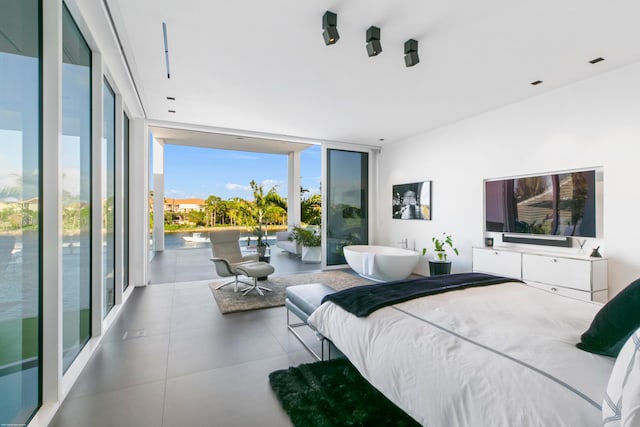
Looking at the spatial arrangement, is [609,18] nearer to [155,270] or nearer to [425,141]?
[425,141]

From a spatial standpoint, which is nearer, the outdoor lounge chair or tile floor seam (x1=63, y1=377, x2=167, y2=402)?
tile floor seam (x1=63, y1=377, x2=167, y2=402)

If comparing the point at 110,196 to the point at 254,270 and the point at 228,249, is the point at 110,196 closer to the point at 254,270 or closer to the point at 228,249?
the point at 228,249

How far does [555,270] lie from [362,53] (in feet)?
10.9

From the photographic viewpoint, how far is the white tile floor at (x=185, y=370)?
1.92 metres

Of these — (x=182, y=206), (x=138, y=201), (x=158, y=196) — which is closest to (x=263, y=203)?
(x=158, y=196)

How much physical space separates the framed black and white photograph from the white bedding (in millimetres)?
3643

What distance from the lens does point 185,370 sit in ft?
8.11

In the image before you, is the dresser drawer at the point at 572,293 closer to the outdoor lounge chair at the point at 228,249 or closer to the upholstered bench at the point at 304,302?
the upholstered bench at the point at 304,302

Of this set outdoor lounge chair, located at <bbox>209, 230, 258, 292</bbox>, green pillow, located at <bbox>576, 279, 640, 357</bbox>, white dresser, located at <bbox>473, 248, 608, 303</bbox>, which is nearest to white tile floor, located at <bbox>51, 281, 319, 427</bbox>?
outdoor lounge chair, located at <bbox>209, 230, 258, 292</bbox>

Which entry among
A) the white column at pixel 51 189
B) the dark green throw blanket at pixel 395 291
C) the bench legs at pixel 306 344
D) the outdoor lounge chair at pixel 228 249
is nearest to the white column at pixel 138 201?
the outdoor lounge chair at pixel 228 249

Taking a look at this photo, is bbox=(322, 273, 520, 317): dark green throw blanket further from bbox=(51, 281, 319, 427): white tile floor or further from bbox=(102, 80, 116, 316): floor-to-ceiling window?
bbox=(102, 80, 116, 316): floor-to-ceiling window

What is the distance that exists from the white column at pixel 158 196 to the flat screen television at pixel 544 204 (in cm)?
850

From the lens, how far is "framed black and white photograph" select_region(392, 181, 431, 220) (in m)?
5.86

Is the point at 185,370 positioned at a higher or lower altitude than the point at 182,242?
lower
